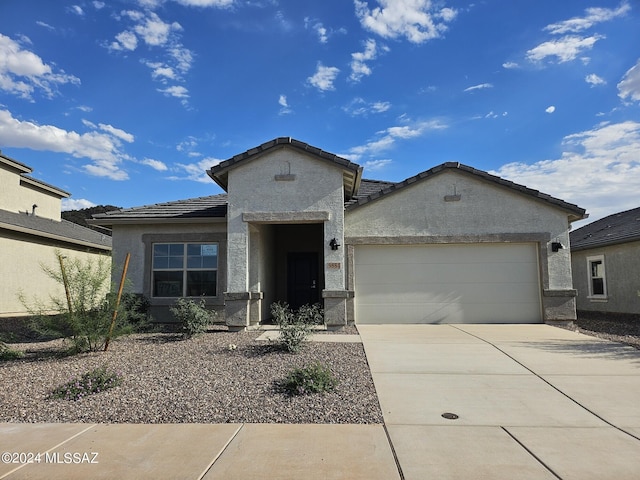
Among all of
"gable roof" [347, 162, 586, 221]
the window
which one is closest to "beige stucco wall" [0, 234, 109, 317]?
the window

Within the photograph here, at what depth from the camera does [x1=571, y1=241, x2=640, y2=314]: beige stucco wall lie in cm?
1463

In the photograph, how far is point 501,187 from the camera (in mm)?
12414

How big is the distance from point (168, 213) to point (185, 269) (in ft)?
5.94

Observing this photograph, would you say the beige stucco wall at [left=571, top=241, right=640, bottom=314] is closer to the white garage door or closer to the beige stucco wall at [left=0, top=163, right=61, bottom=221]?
the white garage door

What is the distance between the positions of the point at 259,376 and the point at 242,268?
194 inches

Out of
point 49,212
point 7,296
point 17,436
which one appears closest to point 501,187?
point 17,436

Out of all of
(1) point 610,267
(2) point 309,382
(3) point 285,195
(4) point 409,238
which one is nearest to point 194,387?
(2) point 309,382

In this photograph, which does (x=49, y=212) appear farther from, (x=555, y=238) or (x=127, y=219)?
(x=555, y=238)

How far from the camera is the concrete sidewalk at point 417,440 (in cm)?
404

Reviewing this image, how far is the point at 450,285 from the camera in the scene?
12.4 metres

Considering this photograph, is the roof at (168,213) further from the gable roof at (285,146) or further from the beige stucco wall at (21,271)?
the beige stucco wall at (21,271)

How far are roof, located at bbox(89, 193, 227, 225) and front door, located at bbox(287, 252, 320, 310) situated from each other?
123 inches

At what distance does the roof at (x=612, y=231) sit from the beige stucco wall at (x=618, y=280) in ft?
1.07

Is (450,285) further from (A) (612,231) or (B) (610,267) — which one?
(A) (612,231)
